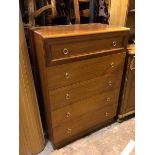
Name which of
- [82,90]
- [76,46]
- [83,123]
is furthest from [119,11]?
[83,123]

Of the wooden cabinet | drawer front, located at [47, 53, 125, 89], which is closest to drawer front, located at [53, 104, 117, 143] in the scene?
drawer front, located at [47, 53, 125, 89]

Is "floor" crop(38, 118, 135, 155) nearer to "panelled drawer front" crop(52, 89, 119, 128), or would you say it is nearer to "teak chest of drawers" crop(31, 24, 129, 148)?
"teak chest of drawers" crop(31, 24, 129, 148)

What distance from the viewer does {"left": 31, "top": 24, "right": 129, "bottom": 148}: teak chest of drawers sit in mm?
1153

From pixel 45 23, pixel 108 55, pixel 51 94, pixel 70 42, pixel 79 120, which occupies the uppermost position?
pixel 45 23

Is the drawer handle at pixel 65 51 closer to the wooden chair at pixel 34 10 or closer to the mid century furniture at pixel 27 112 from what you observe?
the mid century furniture at pixel 27 112

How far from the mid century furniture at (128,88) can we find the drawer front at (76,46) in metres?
0.21

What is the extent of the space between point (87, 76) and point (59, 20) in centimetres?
59

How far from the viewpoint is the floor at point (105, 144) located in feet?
4.89

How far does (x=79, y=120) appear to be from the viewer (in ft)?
4.89

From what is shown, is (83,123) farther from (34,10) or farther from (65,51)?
(34,10)

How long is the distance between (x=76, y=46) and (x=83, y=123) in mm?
693
